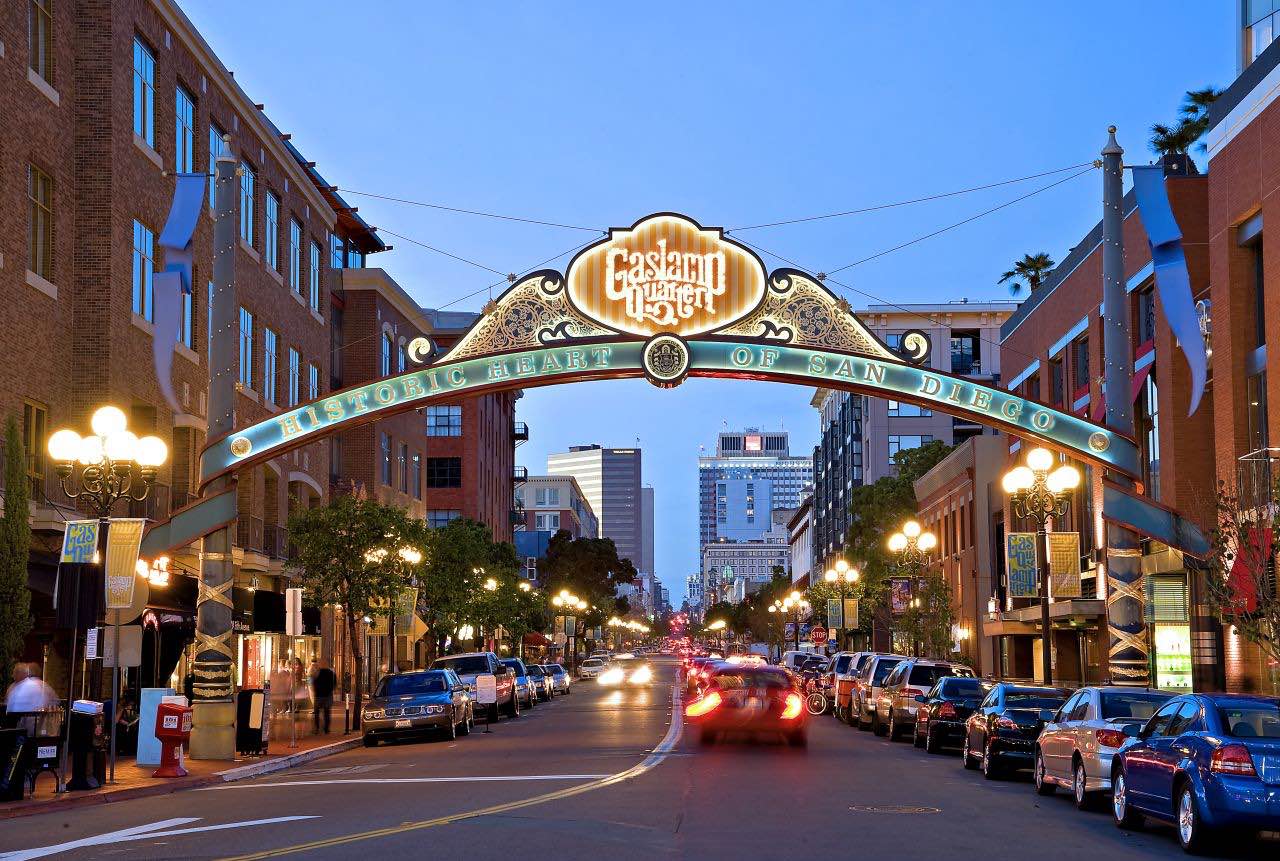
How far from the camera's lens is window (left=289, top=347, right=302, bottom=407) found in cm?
5012

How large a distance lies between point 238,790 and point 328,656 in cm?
3235

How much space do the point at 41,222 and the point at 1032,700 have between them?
2053 cm

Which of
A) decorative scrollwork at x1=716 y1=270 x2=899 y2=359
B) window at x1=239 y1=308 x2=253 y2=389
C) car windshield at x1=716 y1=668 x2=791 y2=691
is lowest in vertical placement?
car windshield at x1=716 y1=668 x2=791 y2=691

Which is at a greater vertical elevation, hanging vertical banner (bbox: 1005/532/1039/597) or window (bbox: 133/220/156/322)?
window (bbox: 133/220/156/322)

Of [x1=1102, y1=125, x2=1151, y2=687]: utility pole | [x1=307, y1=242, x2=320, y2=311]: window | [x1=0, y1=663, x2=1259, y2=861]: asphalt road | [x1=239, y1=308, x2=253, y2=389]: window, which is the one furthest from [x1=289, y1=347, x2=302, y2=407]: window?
[x1=1102, y1=125, x2=1151, y2=687]: utility pole

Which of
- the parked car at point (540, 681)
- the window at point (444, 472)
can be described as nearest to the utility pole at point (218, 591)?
the parked car at point (540, 681)

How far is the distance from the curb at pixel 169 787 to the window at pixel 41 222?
34.4 ft

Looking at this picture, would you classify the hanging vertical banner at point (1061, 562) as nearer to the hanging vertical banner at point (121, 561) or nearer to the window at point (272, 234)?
the hanging vertical banner at point (121, 561)

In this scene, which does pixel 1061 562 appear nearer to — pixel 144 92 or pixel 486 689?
pixel 486 689

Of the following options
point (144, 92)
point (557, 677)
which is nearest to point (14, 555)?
point (144, 92)

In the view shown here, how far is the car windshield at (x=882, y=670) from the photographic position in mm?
39638

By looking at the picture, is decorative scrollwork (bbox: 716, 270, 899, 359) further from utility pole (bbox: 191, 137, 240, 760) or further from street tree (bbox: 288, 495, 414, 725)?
street tree (bbox: 288, 495, 414, 725)

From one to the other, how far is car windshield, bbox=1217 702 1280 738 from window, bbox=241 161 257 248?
110 ft

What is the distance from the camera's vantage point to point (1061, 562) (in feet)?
99.4
